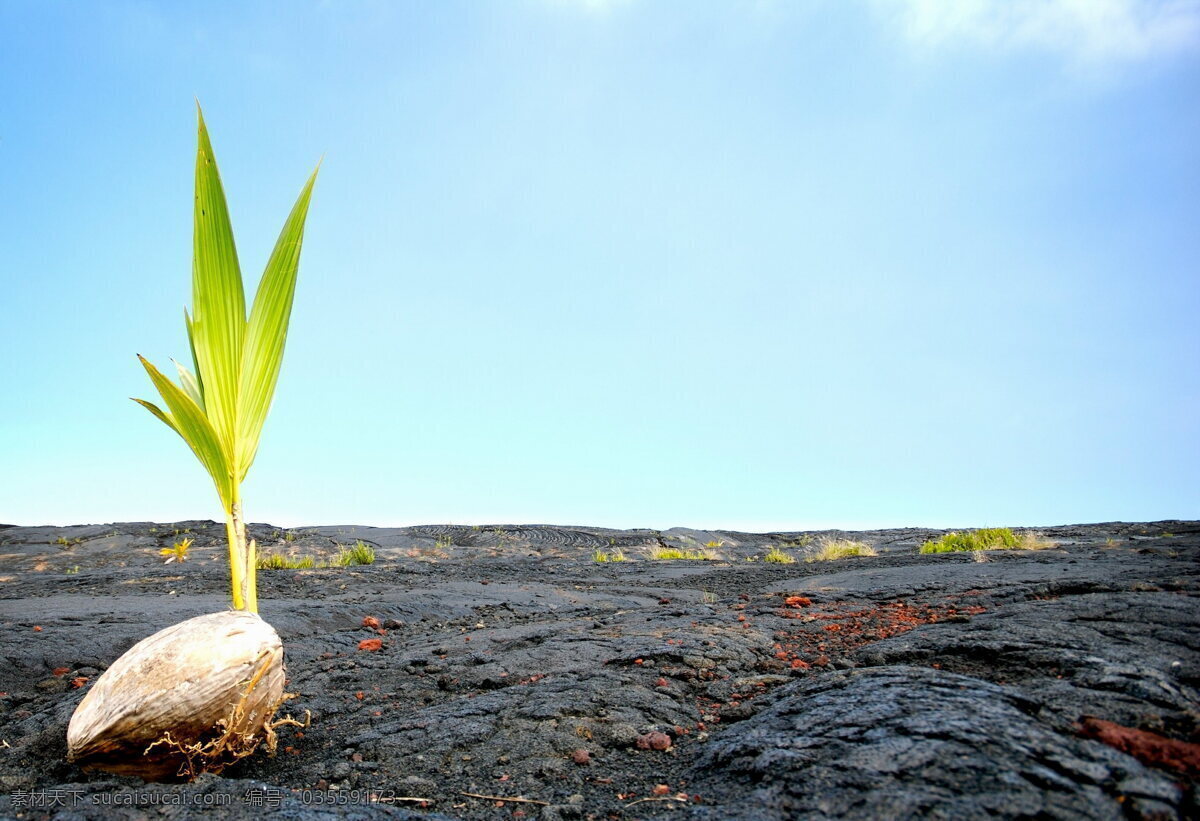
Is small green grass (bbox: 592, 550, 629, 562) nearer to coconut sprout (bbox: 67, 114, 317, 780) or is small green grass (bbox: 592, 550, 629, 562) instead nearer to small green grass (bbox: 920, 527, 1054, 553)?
small green grass (bbox: 920, 527, 1054, 553)

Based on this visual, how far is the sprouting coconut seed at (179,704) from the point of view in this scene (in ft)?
8.45

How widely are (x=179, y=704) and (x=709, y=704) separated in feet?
6.86

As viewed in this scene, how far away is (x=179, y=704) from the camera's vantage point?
2564 mm

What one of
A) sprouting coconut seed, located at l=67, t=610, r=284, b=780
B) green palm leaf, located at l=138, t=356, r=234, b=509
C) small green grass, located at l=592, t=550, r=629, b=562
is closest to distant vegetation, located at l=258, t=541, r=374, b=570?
small green grass, located at l=592, t=550, r=629, b=562

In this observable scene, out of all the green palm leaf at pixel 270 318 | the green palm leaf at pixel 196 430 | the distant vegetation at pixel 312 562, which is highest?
the green palm leaf at pixel 270 318

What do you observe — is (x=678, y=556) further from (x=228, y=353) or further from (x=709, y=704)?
(x=228, y=353)

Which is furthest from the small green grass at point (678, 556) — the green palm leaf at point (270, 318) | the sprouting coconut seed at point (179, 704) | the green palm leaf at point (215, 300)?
the sprouting coconut seed at point (179, 704)

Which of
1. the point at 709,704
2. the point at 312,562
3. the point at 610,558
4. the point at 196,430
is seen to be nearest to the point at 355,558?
the point at 312,562

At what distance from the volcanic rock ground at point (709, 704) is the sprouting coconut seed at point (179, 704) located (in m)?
0.15

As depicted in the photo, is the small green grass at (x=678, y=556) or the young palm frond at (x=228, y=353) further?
the small green grass at (x=678, y=556)

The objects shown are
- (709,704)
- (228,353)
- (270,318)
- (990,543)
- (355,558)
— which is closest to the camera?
(709,704)

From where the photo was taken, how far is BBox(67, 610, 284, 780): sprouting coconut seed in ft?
8.45

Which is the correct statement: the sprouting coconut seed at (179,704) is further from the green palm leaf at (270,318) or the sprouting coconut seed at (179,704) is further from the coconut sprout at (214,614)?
the green palm leaf at (270,318)

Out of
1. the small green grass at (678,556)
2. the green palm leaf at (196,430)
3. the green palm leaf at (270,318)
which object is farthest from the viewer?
the small green grass at (678,556)
